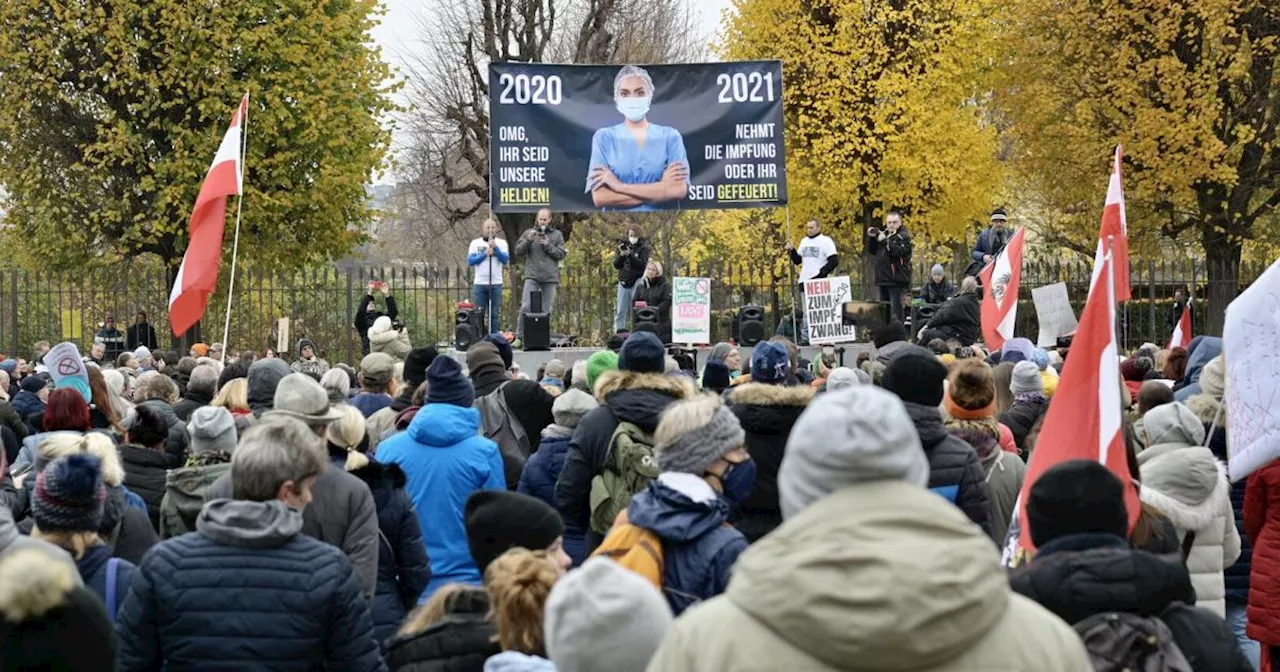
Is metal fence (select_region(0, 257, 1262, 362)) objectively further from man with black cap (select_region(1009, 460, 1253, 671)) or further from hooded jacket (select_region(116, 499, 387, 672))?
man with black cap (select_region(1009, 460, 1253, 671))

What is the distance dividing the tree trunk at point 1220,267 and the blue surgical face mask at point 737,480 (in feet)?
86.2

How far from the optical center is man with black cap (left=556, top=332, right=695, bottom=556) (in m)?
6.60

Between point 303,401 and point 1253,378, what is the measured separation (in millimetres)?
3777

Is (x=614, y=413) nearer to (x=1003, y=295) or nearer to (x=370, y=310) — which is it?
(x=1003, y=295)

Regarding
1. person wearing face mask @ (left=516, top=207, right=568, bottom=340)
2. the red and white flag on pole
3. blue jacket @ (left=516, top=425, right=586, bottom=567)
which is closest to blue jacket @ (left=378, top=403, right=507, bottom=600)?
blue jacket @ (left=516, top=425, right=586, bottom=567)

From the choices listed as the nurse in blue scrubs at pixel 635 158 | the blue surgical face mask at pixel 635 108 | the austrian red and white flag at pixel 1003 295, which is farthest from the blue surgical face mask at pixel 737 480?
the blue surgical face mask at pixel 635 108

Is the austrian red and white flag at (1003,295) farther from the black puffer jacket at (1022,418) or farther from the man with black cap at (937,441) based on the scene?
the man with black cap at (937,441)

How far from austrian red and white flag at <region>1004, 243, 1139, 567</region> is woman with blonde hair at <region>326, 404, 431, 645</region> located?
2.11 m

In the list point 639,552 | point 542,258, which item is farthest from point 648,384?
point 542,258

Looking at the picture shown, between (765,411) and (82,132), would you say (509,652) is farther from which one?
(82,132)

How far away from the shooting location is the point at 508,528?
4582 millimetres

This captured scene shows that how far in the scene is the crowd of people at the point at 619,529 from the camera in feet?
9.01

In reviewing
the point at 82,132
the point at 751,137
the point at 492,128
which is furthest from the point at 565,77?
the point at 82,132

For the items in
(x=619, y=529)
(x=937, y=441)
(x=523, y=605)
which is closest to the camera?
(x=523, y=605)
